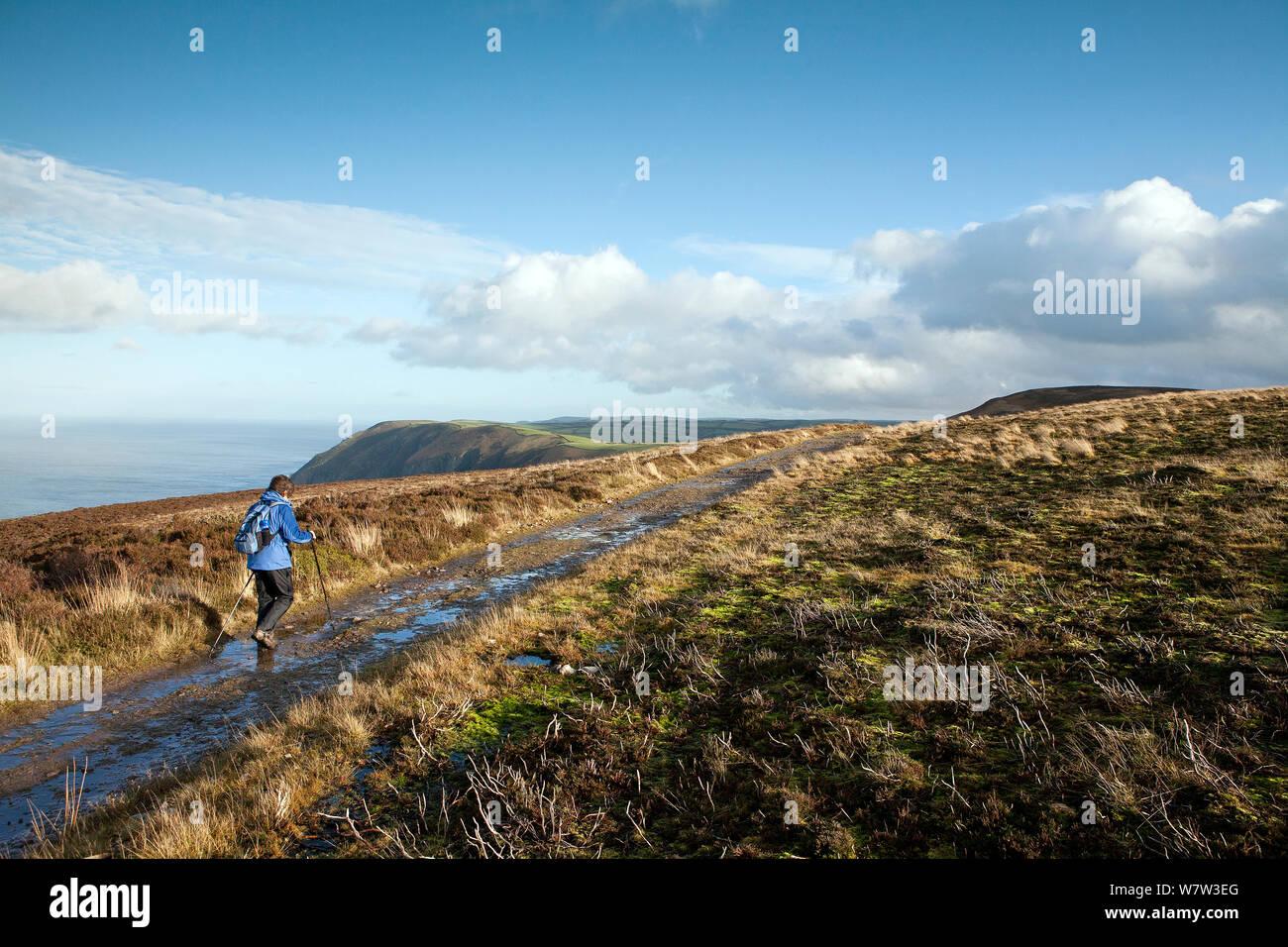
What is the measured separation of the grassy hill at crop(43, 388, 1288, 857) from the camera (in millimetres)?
3582

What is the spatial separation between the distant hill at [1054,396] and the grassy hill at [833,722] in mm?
66223

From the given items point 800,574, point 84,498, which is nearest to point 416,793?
point 800,574

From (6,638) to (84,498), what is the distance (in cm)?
13587

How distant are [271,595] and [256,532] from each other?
3.77 feet

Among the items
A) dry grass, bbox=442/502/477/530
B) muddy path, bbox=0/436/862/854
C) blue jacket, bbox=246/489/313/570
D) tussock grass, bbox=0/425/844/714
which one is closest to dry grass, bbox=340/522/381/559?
tussock grass, bbox=0/425/844/714

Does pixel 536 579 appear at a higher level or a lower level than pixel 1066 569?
lower

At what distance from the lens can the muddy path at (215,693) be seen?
566 cm

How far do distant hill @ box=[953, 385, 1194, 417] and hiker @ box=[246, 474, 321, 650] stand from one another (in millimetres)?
70266
